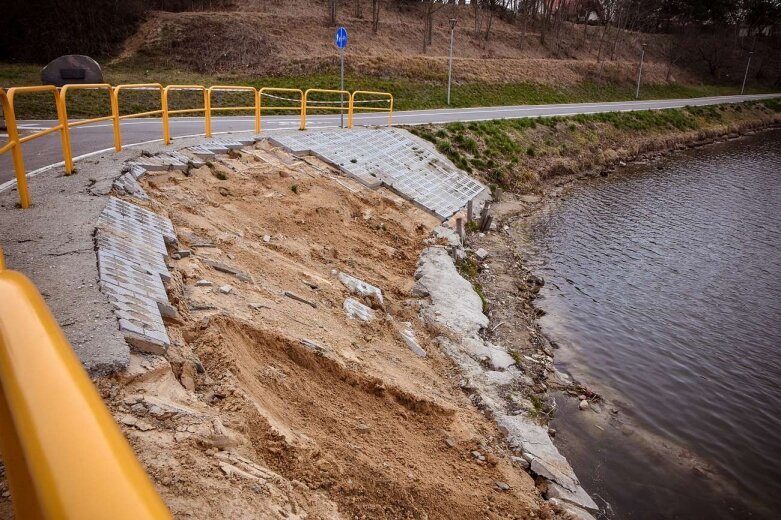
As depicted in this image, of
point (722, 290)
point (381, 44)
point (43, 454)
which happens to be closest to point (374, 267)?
point (722, 290)

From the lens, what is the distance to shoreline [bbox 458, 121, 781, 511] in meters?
8.30

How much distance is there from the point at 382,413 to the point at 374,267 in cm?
522

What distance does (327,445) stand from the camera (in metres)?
5.16

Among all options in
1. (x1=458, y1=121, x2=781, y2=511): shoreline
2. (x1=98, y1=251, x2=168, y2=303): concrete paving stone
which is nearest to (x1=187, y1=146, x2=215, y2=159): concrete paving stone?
(x1=98, y1=251, x2=168, y2=303): concrete paving stone

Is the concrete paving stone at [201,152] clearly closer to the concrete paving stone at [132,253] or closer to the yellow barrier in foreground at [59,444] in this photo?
the concrete paving stone at [132,253]

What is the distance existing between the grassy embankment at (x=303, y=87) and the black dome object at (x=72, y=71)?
1.88 ft

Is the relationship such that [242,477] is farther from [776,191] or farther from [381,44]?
[381,44]

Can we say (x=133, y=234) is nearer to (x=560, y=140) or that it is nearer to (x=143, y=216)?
(x=143, y=216)

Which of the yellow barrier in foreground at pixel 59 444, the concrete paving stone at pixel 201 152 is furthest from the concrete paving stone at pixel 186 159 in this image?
the yellow barrier in foreground at pixel 59 444

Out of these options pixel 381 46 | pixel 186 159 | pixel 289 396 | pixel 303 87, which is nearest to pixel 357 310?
pixel 289 396

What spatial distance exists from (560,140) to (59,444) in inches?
1166

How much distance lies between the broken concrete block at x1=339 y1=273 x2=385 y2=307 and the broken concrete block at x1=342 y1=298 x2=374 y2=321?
0.46m

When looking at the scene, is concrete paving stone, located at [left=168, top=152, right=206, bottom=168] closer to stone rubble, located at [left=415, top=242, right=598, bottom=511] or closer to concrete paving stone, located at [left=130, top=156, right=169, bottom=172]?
concrete paving stone, located at [left=130, top=156, right=169, bottom=172]

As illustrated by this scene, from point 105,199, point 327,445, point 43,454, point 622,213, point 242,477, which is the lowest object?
point 622,213
